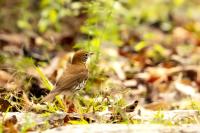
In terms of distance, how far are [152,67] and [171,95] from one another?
1.23 m

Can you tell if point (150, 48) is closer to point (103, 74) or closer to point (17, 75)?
point (103, 74)

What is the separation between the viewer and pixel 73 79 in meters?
6.16

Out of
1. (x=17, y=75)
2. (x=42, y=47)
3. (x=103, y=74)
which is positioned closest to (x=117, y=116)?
(x=17, y=75)

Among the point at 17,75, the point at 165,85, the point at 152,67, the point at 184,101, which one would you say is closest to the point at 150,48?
the point at 152,67

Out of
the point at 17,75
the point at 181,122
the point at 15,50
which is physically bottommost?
the point at 181,122

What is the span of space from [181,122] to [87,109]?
767 millimetres

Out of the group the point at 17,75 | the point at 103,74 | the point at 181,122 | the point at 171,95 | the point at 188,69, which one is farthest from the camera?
the point at 188,69

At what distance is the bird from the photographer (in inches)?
233

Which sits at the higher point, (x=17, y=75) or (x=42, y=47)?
(x=42, y=47)

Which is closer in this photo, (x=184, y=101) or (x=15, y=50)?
(x=184, y=101)

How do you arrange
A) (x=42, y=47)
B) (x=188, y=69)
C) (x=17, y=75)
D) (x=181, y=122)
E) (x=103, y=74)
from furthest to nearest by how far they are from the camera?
(x=42, y=47)
(x=188, y=69)
(x=103, y=74)
(x=17, y=75)
(x=181, y=122)

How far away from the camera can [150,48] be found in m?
11.0

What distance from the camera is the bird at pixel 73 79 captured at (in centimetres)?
592

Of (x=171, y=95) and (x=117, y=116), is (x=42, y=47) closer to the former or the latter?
(x=171, y=95)
